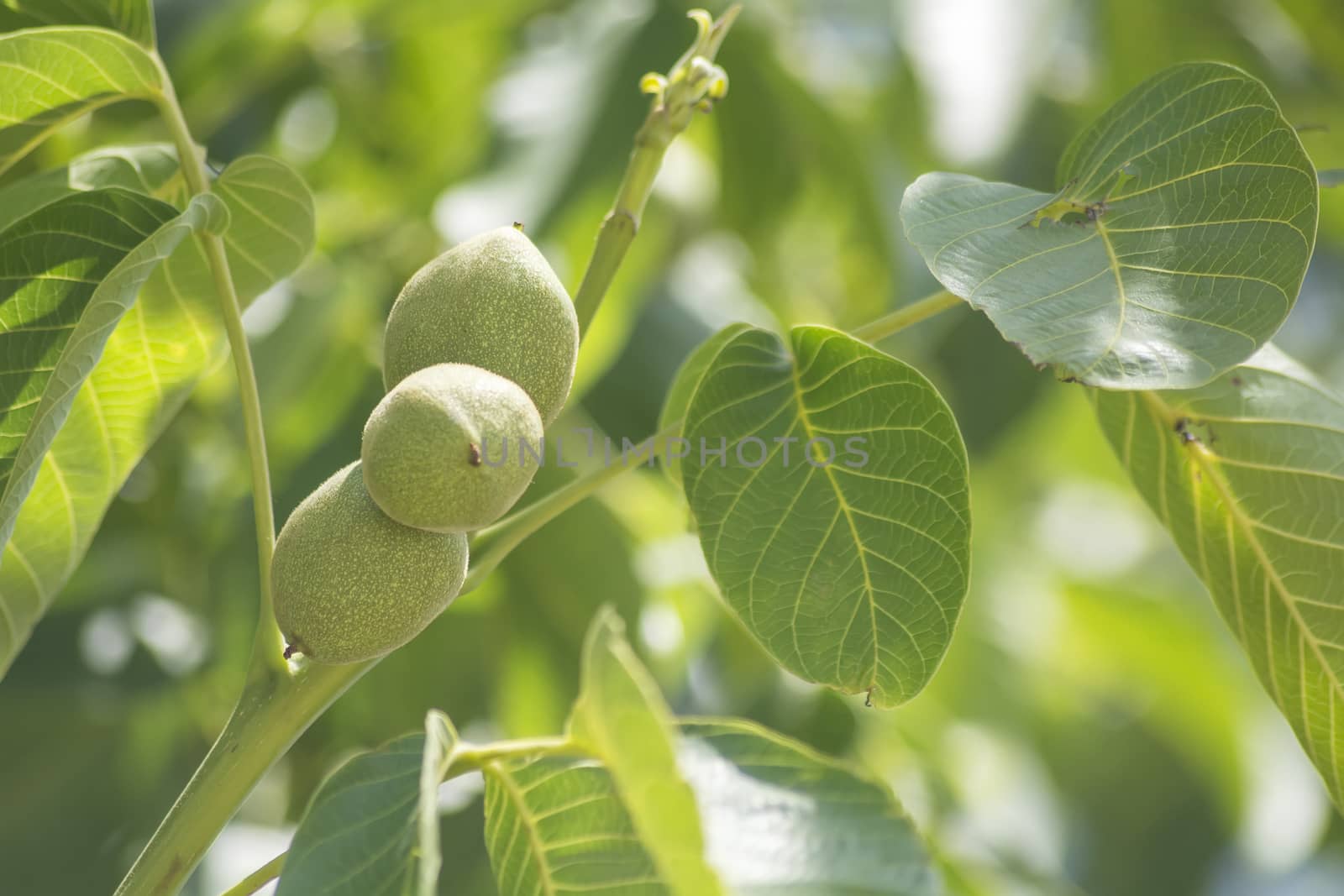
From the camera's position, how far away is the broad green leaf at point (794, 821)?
0.83m

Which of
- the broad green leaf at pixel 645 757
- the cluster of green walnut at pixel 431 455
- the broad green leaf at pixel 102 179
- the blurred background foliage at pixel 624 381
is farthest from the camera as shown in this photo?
the blurred background foliage at pixel 624 381

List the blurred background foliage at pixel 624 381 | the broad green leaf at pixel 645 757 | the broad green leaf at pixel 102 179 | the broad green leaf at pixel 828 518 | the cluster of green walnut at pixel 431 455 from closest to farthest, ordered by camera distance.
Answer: the broad green leaf at pixel 645 757 → the cluster of green walnut at pixel 431 455 → the broad green leaf at pixel 828 518 → the broad green leaf at pixel 102 179 → the blurred background foliage at pixel 624 381

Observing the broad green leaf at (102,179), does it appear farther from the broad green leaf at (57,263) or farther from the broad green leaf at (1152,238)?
the broad green leaf at (1152,238)

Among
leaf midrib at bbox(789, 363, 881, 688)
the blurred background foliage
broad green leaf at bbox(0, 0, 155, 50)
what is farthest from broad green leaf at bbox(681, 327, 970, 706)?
the blurred background foliage

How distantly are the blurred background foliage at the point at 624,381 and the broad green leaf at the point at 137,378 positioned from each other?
17.4 inches

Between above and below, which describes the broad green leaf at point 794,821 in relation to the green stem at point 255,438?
below

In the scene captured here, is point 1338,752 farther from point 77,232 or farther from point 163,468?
point 163,468

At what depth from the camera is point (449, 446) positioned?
0.63m

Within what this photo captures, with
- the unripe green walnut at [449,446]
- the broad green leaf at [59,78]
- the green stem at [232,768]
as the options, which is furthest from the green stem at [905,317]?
the broad green leaf at [59,78]

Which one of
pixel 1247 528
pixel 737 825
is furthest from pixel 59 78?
pixel 1247 528

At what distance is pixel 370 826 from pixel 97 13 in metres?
0.64

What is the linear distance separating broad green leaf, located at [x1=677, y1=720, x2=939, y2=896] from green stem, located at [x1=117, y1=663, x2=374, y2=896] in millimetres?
268

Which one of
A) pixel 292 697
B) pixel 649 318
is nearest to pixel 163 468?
pixel 649 318

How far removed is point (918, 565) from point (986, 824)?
142 centimetres
